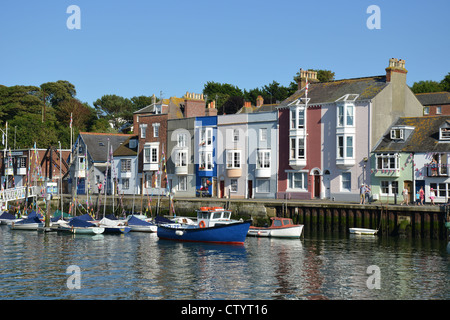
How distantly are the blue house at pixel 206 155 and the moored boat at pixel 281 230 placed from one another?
69.0 feet

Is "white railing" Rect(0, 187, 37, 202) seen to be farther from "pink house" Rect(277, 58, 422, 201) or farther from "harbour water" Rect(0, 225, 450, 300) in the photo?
"pink house" Rect(277, 58, 422, 201)

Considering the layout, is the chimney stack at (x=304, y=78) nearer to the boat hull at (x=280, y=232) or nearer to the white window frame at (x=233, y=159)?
the white window frame at (x=233, y=159)

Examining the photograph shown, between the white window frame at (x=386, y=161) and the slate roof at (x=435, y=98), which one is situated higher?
the slate roof at (x=435, y=98)

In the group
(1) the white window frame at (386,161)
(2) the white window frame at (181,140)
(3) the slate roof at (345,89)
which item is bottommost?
(1) the white window frame at (386,161)

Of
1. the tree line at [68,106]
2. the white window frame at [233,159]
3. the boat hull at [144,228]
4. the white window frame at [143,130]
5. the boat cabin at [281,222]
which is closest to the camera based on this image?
the boat cabin at [281,222]

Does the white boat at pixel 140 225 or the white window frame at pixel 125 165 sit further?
the white window frame at pixel 125 165

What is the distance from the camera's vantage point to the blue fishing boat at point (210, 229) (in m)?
49.5

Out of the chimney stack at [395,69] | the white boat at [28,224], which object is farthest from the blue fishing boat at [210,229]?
the chimney stack at [395,69]

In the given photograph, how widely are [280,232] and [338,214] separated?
6.52 meters

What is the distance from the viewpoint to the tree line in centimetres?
11231

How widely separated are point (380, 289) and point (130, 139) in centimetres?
6179

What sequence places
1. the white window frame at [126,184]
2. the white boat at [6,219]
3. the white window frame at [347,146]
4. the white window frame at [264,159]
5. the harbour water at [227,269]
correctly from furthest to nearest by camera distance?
the white window frame at [126,184], the white window frame at [264,159], the white boat at [6,219], the white window frame at [347,146], the harbour water at [227,269]

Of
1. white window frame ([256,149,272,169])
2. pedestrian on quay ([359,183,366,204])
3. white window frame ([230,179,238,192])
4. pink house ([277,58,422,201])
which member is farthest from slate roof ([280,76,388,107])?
white window frame ([230,179,238,192])
